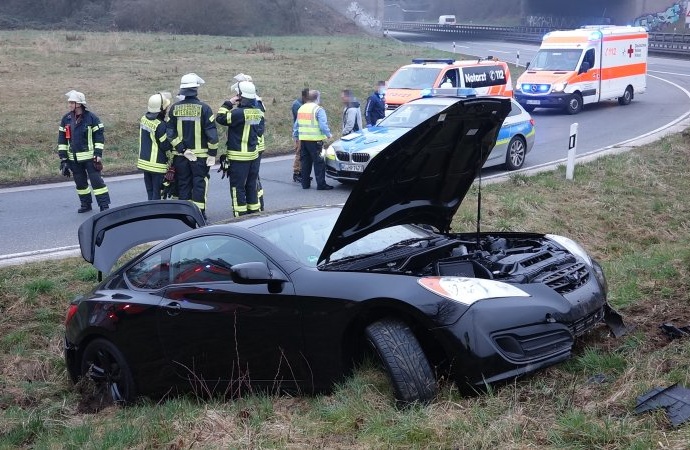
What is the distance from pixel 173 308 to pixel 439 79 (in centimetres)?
1607

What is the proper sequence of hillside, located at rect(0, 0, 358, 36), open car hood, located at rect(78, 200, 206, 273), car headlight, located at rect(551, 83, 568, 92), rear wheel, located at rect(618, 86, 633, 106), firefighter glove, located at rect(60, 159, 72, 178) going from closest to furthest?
1. open car hood, located at rect(78, 200, 206, 273)
2. firefighter glove, located at rect(60, 159, 72, 178)
3. car headlight, located at rect(551, 83, 568, 92)
4. rear wheel, located at rect(618, 86, 633, 106)
5. hillside, located at rect(0, 0, 358, 36)

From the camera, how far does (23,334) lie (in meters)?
7.70

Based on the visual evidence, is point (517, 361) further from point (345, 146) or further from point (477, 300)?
point (345, 146)

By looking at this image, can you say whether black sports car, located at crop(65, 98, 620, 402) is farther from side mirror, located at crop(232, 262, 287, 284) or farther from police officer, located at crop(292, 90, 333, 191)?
police officer, located at crop(292, 90, 333, 191)

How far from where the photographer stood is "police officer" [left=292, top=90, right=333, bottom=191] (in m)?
13.8

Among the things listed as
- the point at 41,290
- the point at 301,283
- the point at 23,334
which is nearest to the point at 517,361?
the point at 301,283

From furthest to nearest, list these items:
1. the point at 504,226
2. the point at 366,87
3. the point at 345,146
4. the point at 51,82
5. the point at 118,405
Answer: the point at 366,87, the point at 51,82, the point at 345,146, the point at 504,226, the point at 118,405

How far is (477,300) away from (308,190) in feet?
32.2

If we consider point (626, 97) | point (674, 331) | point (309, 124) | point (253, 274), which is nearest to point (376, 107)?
point (309, 124)

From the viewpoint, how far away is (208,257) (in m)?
5.75

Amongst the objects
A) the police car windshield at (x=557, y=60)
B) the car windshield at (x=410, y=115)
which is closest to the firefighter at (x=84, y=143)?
the car windshield at (x=410, y=115)

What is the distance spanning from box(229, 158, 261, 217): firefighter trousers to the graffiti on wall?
2366 inches

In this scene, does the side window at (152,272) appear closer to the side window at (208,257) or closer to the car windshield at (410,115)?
the side window at (208,257)

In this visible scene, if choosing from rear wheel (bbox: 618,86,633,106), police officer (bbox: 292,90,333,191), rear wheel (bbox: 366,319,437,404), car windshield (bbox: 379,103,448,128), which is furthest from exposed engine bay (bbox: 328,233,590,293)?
rear wheel (bbox: 618,86,633,106)
